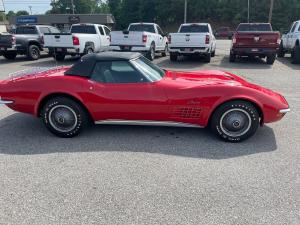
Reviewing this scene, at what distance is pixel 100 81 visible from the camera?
181 inches

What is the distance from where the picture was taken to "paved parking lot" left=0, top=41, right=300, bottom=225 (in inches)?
112

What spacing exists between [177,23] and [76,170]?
66.7m

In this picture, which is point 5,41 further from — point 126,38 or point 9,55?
point 126,38

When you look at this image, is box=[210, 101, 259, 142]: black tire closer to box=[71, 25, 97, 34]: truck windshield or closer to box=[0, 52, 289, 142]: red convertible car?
box=[0, 52, 289, 142]: red convertible car

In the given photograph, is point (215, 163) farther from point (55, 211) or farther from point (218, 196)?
point (55, 211)

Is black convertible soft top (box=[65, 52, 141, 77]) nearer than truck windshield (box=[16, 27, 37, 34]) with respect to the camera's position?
Yes

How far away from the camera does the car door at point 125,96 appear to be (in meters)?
4.45

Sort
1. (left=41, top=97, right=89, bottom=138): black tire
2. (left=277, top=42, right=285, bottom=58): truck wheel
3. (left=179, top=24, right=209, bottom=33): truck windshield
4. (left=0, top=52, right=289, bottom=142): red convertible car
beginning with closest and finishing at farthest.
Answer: (left=0, top=52, right=289, bottom=142): red convertible car → (left=41, top=97, right=89, bottom=138): black tire → (left=179, top=24, right=209, bottom=33): truck windshield → (left=277, top=42, right=285, bottom=58): truck wheel

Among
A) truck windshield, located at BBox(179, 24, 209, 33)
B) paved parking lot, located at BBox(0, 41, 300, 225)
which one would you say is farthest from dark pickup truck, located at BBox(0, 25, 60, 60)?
paved parking lot, located at BBox(0, 41, 300, 225)

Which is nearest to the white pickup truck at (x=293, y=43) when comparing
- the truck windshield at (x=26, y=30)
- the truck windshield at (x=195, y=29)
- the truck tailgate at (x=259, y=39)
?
the truck tailgate at (x=259, y=39)

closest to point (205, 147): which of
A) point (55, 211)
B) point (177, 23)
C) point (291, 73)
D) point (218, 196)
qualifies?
point (218, 196)

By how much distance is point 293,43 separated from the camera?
47.0ft

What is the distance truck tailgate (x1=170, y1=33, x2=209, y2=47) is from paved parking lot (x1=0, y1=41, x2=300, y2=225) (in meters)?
8.43

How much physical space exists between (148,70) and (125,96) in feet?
2.11
